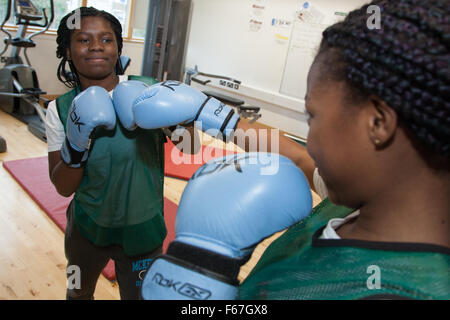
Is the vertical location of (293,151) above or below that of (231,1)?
below

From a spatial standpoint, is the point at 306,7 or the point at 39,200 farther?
the point at 306,7


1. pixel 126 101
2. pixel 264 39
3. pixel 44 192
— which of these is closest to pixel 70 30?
pixel 126 101

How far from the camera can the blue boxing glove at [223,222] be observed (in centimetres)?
54

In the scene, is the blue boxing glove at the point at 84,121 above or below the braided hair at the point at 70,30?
below

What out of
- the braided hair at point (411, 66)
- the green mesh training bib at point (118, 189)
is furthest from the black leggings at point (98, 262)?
the braided hair at point (411, 66)

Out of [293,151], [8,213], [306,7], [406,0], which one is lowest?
[8,213]

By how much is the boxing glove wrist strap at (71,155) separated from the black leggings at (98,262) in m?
0.25

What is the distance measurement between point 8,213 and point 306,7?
4.53 meters

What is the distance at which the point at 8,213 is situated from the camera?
92.8 inches

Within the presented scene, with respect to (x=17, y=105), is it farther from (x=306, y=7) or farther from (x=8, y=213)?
(x=306, y=7)

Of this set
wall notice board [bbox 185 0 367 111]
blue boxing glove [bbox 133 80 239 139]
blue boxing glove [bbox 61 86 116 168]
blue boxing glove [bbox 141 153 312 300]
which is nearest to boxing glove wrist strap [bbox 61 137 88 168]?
blue boxing glove [bbox 61 86 116 168]

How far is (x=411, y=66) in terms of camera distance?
0.44 metres

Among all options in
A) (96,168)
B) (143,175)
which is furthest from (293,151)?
(96,168)

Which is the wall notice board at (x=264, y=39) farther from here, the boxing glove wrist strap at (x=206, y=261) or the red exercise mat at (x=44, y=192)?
the boxing glove wrist strap at (x=206, y=261)
